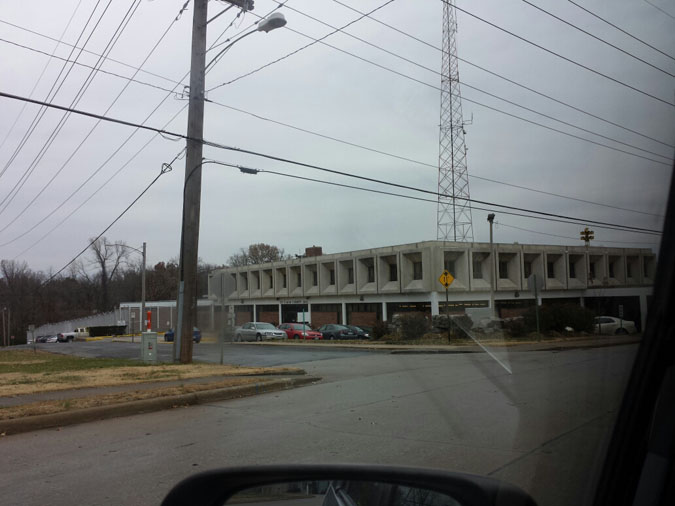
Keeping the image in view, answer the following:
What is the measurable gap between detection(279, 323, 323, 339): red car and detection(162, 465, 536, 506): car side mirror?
3751cm

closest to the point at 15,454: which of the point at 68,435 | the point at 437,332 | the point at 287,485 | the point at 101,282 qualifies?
the point at 68,435

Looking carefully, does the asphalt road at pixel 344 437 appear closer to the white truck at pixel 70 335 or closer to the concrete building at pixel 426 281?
the concrete building at pixel 426 281

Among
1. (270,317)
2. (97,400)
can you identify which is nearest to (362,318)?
(270,317)

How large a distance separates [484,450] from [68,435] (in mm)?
6010

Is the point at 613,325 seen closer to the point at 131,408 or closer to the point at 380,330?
the point at 131,408

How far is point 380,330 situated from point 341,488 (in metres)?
31.4

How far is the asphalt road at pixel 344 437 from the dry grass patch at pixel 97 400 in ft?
2.52

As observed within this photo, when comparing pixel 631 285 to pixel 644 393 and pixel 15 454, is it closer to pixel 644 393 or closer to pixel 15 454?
pixel 644 393

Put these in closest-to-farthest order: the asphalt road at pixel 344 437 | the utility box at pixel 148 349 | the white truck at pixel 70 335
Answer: the asphalt road at pixel 344 437 < the utility box at pixel 148 349 < the white truck at pixel 70 335

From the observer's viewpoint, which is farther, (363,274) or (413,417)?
(363,274)

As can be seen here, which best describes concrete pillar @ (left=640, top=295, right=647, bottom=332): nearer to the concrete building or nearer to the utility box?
the concrete building

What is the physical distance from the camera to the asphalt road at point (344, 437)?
5367 mm

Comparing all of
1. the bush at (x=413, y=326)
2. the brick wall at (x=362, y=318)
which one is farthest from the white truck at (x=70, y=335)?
the bush at (x=413, y=326)

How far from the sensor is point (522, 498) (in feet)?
6.11
